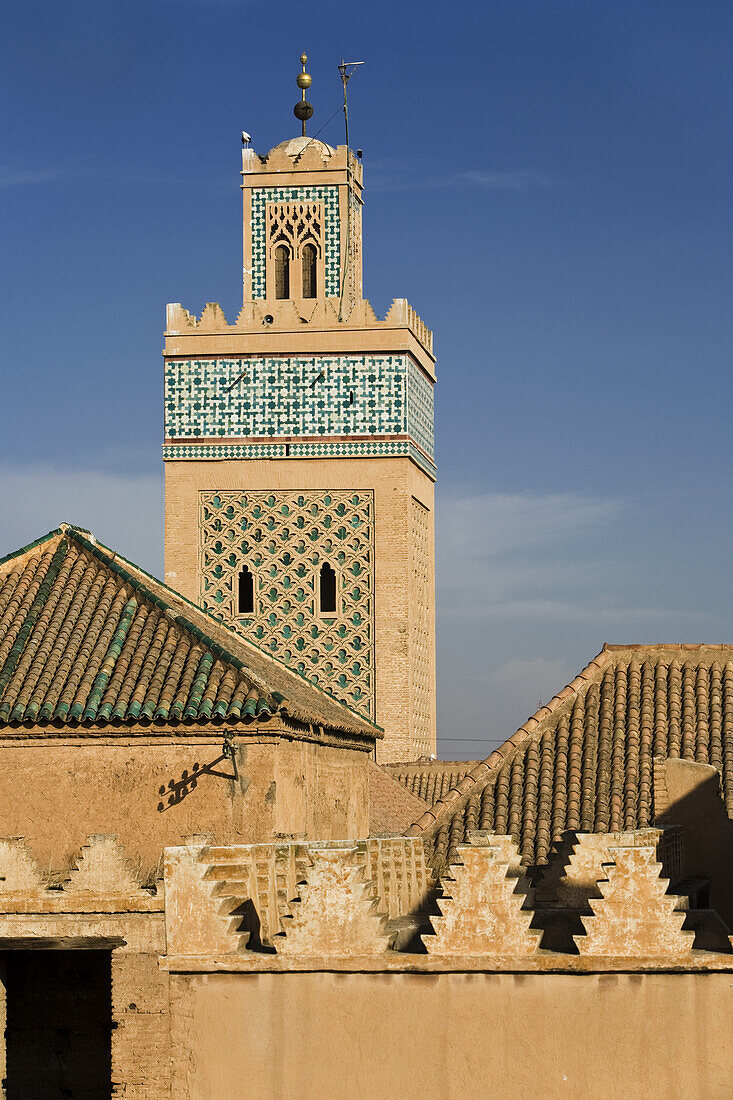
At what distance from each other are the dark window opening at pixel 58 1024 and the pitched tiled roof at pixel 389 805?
710cm

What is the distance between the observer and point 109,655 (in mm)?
15789

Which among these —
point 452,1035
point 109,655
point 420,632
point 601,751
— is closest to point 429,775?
point 420,632

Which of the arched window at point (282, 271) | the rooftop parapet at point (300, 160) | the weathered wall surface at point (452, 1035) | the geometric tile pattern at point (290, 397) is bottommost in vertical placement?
the weathered wall surface at point (452, 1035)

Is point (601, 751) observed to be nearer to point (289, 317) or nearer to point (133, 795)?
point (133, 795)

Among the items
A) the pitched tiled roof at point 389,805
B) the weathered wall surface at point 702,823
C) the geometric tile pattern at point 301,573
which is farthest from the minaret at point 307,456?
the weathered wall surface at point 702,823

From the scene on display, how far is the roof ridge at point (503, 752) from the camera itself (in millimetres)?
17859

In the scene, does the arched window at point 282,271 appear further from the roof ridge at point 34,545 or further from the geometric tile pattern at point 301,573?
the roof ridge at point 34,545

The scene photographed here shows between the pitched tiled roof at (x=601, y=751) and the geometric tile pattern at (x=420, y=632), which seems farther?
the geometric tile pattern at (x=420, y=632)

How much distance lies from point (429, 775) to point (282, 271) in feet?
26.6

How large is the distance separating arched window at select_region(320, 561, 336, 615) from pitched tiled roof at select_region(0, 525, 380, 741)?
9.01 m

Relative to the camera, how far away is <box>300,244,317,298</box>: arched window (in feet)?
93.7

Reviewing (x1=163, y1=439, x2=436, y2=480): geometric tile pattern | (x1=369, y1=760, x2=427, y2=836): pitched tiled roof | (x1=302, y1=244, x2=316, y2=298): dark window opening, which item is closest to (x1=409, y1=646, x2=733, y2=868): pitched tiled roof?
(x1=369, y1=760, x2=427, y2=836): pitched tiled roof

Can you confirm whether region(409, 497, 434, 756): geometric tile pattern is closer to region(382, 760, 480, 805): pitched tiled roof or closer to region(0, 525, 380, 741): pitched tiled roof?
region(382, 760, 480, 805): pitched tiled roof

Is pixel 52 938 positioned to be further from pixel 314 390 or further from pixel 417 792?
pixel 314 390
